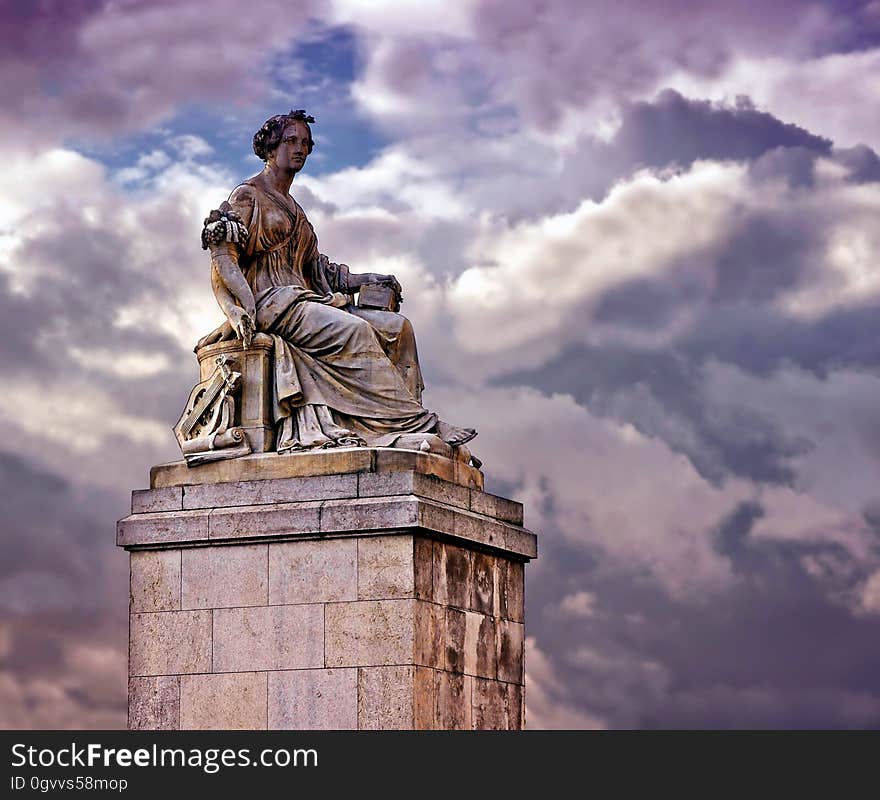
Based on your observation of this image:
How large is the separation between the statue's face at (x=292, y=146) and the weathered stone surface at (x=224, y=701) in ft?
19.2

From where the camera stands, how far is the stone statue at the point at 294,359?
2009 centimetres

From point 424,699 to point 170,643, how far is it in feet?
9.36

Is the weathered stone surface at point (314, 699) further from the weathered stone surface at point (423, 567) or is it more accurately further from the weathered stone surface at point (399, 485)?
the weathered stone surface at point (399, 485)

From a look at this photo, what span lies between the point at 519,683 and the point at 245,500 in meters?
3.65

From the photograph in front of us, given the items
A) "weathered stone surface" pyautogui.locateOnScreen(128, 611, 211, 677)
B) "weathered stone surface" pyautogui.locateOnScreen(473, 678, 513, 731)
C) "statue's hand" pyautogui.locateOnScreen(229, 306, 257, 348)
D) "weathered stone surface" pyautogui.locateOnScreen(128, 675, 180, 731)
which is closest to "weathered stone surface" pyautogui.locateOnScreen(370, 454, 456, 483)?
"statue's hand" pyautogui.locateOnScreen(229, 306, 257, 348)

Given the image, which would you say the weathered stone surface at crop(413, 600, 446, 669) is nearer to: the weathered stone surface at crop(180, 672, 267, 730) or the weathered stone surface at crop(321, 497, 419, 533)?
the weathered stone surface at crop(321, 497, 419, 533)

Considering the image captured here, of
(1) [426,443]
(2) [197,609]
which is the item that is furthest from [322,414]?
(2) [197,609]

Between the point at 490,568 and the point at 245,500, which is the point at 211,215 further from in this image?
the point at 490,568

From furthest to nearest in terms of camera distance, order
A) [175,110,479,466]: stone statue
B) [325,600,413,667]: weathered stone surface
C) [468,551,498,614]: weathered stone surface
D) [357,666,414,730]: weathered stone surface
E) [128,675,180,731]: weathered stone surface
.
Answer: [175,110,479,466]: stone statue, [468,551,498,614]: weathered stone surface, [128,675,180,731]: weathered stone surface, [325,600,413,667]: weathered stone surface, [357,666,414,730]: weathered stone surface

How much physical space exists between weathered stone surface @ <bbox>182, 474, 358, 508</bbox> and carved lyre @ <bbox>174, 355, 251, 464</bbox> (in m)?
0.35

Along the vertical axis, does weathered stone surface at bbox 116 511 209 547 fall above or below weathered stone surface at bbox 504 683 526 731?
above

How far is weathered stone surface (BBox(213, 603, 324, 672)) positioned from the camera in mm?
19078

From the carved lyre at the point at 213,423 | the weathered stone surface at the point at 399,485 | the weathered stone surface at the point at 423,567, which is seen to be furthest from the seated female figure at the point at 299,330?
the weathered stone surface at the point at 423,567

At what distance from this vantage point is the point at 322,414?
20109 mm
